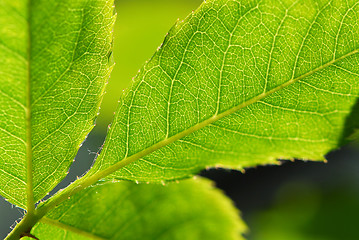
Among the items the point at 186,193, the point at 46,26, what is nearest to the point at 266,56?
the point at 46,26

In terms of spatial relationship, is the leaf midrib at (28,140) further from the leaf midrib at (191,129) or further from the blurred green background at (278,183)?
the blurred green background at (278,183)

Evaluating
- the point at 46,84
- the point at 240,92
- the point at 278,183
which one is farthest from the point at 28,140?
the point at 278,183

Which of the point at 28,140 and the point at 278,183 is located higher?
the point at 278,183

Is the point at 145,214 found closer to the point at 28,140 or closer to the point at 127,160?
the point at 127,160

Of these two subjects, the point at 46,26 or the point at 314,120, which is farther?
the point at 314,120

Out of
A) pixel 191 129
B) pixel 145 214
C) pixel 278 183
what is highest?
pixel 278 183

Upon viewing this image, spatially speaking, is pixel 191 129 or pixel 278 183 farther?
pixel 278 183

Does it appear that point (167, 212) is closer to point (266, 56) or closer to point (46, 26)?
point (266, 56)

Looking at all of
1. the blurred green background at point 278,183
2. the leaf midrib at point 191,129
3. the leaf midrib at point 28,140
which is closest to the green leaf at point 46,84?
the leaf midrib at point 28,140
